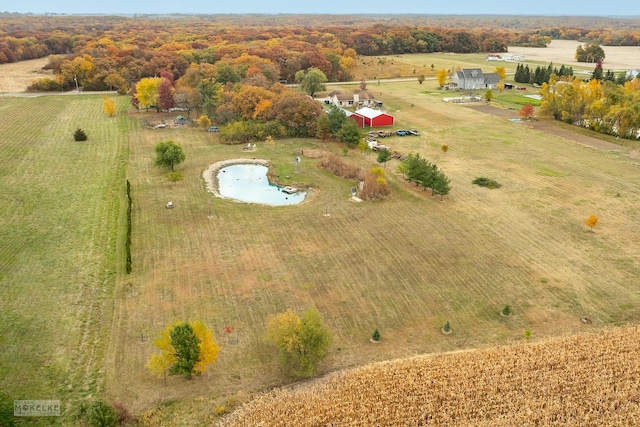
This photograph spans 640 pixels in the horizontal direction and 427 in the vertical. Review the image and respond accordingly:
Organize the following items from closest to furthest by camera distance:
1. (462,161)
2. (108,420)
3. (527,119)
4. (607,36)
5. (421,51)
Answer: (108,420) → (462,161) → (527,119) → (421,51) → (607,36)

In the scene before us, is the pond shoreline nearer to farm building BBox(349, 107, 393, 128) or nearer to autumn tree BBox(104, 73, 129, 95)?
farm building BBox(349, 107, 393, 128)

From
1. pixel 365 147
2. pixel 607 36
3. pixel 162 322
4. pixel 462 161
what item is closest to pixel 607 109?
pixel 462 161

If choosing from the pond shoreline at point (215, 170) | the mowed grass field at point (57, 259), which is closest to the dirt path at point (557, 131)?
the pond shoreline at point (215, 170)

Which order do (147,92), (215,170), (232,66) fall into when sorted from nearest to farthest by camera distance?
(215,170) < (147,92) < (232,66)

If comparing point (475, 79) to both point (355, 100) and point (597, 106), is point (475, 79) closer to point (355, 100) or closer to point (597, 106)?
point (355, 100)

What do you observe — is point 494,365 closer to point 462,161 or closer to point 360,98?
point 462,161

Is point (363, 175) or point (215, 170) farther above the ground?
point (363, 175)

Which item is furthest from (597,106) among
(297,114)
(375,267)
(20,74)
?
(20,74)

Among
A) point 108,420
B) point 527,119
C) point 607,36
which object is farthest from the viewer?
point 607,36
